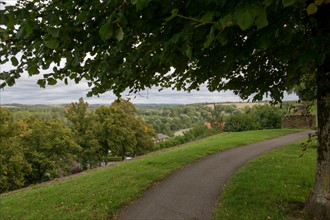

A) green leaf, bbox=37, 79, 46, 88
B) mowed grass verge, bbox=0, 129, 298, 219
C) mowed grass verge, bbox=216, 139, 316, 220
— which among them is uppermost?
green leaf, bbox=37, 79, 46, 88

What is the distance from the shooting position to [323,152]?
262 inches

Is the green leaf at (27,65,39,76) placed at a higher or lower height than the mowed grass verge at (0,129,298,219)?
higher

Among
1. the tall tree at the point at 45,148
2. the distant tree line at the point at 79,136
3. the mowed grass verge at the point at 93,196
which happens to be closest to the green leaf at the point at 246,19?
the mowed grass verge at the point at 93,196

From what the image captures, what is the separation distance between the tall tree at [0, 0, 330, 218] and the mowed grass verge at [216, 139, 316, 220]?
1.16 m

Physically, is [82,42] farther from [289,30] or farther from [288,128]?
[288,128]

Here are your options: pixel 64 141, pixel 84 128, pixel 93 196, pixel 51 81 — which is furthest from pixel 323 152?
pixel 84 128

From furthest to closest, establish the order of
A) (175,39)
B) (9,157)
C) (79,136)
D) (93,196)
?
(79,136)
(9,157)
(93,196)
(175,39)

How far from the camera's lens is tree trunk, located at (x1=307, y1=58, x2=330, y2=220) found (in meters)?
6.34

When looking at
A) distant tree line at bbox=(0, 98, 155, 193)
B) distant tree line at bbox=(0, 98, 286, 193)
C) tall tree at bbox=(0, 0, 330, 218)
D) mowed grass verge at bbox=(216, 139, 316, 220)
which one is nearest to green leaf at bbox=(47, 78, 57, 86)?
tall tree at bbox=(0, 0, 330, 218)

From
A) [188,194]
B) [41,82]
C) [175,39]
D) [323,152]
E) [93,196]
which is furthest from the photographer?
[93,196]

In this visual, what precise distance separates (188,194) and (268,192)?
2425 mm

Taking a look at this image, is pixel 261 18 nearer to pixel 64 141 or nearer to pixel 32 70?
pixel 32 70

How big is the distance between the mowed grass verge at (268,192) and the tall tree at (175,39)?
45.8 inches

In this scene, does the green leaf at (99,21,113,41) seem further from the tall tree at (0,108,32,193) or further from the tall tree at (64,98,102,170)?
the tall tree at (64,98,102,170)
